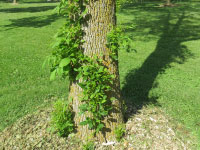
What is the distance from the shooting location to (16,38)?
10.4 metres

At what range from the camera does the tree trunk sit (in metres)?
2.68

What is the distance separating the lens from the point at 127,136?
3189 millimetres

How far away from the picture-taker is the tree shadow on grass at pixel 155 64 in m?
4.69

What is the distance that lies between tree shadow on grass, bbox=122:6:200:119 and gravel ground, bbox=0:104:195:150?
435mm

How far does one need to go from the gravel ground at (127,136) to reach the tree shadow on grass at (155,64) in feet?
1.43

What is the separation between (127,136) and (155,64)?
446cm

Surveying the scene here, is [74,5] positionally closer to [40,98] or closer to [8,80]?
[40,98]

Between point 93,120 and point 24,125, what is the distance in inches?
57.9

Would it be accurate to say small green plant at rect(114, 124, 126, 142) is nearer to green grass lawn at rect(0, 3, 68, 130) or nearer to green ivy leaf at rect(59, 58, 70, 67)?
green ivy leaf at rect(59, 58, 70, 67)

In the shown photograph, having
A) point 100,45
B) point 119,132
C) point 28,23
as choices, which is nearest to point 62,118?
point 119,132

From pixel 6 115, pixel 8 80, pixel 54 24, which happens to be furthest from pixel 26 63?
pixel 54 24

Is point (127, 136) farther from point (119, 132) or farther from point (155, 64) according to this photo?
point (155, 64)

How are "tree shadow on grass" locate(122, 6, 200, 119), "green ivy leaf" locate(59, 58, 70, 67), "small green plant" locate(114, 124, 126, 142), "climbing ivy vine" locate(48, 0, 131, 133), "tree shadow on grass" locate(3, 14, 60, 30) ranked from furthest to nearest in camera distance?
"tree shadow on grass" locate(3, 14, 60, 30) → "tree shadow on grass" locate(122, 6, 200, 119) → "small green plant" locate(114, 124, 126, 142) → "climbing ivy vine" locate(48, 0, 131, 133) → "green ivy leaf" locate(59, 58, 70, 67)

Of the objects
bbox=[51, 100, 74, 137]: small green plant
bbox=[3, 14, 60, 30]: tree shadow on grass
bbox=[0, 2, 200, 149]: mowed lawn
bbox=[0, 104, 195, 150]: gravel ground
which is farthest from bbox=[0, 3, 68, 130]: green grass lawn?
bbox=[3, 14, 60, 30]: tree shadow on grass
